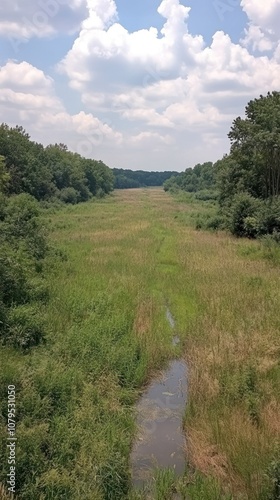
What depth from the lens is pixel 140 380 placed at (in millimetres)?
9664

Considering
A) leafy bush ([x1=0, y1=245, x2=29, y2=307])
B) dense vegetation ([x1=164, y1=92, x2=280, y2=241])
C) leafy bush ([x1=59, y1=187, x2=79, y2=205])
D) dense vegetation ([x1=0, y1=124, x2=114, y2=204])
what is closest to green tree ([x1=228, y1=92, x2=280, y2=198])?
dense vegetation ([x1=164, y1=92, x2=280, y2=241])

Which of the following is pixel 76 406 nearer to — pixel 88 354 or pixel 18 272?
pixel 88 354

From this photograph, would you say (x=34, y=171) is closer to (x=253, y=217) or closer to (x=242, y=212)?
(x=242, y=212)

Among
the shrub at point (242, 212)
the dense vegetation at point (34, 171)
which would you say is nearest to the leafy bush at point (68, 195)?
the dense vegetation at point (34, 171)

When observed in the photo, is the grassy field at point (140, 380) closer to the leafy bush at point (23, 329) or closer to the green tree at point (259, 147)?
the leafy bush at point (23, 329)

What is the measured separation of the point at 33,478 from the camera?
611 cm

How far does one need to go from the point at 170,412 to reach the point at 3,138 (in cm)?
4939

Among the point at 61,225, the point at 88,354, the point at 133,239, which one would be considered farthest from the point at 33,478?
the point at 61,225

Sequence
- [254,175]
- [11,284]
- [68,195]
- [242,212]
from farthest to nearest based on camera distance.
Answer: [68,195] < [254,175] < [242,212] < [11,284]

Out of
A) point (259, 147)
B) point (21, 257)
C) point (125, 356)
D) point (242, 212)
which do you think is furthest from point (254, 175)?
point (125, 356)

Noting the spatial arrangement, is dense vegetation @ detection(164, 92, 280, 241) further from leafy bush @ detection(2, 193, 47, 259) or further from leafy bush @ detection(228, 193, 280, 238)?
leafy bush @ detection(2, 193, 47, 259)

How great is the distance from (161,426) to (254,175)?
31.5m

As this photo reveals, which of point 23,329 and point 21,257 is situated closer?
point 23,329

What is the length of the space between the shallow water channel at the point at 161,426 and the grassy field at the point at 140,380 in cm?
22
